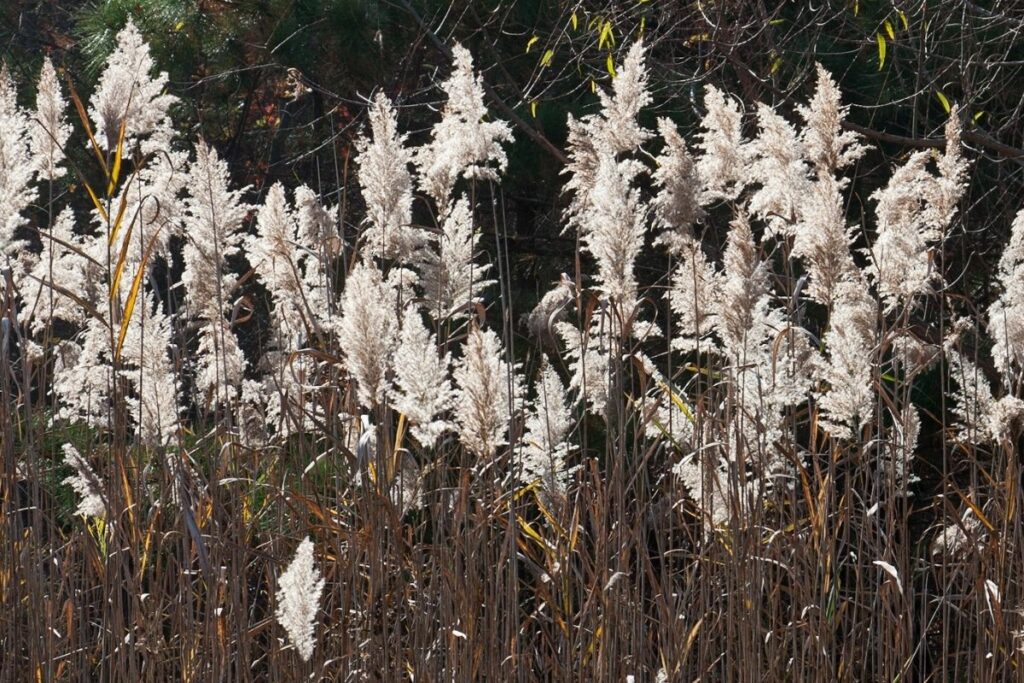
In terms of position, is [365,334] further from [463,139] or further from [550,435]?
[463,139]

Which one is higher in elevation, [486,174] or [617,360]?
[486,174]

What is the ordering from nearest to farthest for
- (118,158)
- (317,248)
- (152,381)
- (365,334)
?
Answer: 1. (365,334)
2. (118,158)
3. (152,381)
4. (317,248)

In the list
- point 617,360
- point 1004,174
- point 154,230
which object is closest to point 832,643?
point 617,360

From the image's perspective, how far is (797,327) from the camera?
2574 millimetres

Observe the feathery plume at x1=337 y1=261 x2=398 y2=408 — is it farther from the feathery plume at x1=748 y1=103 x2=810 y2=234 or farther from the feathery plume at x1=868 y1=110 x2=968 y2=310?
the feathery plume at x1=868 y1=110 x2=968 y2=310

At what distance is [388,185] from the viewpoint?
251cm

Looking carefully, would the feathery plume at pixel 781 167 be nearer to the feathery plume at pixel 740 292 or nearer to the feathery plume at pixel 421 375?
the feathery plume at pixel 740 292

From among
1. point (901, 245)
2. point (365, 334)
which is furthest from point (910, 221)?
point (365, 334)

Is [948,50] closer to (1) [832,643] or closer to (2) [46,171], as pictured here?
(1) [832,643]

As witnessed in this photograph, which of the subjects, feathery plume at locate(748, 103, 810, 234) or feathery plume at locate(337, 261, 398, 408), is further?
feathery plume at locate(748, 103, 810, 234)

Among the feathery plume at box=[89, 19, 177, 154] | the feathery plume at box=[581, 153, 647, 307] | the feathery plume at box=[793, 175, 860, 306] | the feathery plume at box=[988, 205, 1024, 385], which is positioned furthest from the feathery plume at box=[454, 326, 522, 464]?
the feathery plume at box=[988, 205, 1024, 385]

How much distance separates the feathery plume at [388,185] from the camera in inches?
98.9

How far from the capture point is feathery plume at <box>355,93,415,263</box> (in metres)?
2.51

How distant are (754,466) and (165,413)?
110cm
